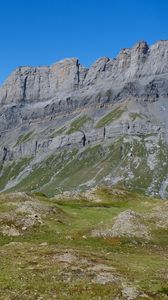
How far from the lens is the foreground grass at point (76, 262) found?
37.2 metres

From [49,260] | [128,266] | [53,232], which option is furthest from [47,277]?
[53,232]

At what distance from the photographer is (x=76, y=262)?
46031 millimetres

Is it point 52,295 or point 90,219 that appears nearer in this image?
point 52,295

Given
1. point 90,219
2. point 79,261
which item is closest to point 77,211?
point 90,219

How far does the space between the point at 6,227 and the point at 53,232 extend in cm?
715

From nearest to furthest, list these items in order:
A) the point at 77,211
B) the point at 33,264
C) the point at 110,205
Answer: the point at 33,264
the point at 77,211
the point at 110,205

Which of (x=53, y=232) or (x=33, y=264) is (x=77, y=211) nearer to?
(x=53, y=232)

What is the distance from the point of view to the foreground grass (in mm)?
37219

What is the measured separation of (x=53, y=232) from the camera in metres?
64.9

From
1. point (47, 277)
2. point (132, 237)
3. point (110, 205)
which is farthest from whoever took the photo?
point (110, 205)

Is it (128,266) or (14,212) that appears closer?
(128,266)

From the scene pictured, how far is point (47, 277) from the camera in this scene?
132 ft

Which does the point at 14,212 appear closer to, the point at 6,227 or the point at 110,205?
the point at 6,227

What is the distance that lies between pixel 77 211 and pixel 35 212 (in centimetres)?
1162
